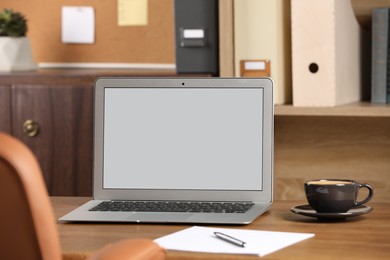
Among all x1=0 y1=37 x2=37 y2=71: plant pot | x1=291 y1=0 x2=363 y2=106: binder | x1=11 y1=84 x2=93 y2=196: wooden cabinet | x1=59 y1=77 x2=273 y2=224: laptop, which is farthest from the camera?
x1=0 y1=37 x2=37 y2=71: plant pot

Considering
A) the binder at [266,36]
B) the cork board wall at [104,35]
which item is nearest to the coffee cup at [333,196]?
the binder at [266,36]

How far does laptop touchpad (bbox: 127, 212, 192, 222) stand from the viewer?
5.28 ft

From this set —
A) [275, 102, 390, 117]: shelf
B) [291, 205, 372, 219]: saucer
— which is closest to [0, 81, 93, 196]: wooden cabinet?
[275, 102, 390, 117]: shelf

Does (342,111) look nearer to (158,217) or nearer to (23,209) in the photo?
(158,217)

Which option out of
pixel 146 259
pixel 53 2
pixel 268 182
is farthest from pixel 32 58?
pixel 146 259

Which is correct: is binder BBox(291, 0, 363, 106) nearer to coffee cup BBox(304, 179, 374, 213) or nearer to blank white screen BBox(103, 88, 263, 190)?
blank white screen BBox(103, 88, 263, 190)

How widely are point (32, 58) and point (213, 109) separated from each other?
1009mm

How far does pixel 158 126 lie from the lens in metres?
1.79

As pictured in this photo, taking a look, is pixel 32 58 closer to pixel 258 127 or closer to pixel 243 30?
pixel 243 30

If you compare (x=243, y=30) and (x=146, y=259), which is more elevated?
(x=243, y=30)

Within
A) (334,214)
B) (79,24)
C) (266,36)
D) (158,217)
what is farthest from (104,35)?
(334,214)

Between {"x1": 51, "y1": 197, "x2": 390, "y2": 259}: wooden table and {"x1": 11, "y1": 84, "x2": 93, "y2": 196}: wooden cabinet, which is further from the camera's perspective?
{"x1": 11, "y1": 84, "x2": 93, "y2": 196}: wooden cabinet

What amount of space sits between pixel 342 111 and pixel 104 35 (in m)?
0.93

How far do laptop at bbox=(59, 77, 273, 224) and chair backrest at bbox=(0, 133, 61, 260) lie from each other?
675mm
